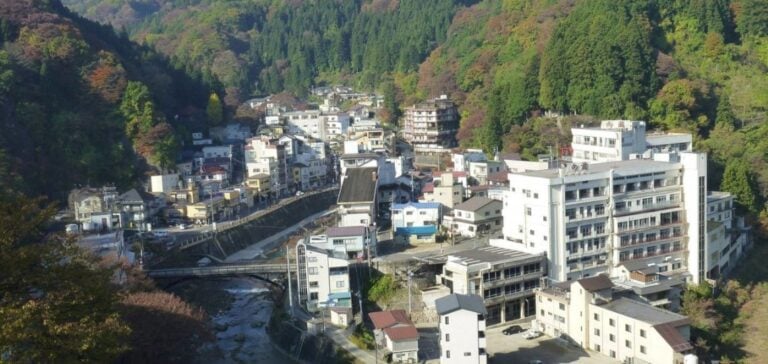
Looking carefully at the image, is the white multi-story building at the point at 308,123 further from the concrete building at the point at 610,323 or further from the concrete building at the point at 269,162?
the concrete building at the point at 610,323

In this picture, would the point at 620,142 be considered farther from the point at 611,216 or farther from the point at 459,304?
the point at 459,304

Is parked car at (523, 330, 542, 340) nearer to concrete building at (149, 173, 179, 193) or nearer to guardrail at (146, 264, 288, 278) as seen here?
guardrail at (146, 264, 288, 278)

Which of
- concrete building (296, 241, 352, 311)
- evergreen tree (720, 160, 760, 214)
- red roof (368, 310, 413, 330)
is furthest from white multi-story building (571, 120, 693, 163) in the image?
red roof (368, 310, 413, 330)

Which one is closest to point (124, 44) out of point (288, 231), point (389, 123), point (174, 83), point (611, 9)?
point (174, 83)

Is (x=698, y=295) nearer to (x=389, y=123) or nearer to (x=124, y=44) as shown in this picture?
(x=389, y=123)

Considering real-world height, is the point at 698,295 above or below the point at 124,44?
below

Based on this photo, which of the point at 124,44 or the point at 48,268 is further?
the point at 124,44

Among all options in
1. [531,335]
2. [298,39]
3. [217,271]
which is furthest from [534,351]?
[298,39]

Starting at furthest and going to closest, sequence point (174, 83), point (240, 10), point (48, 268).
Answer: point (240, 10), point (174, 83), point (48, 268)
